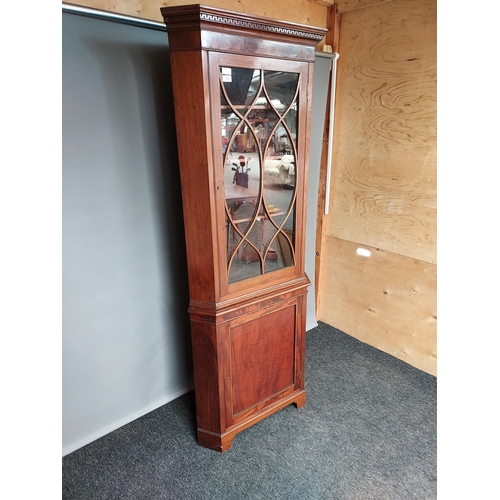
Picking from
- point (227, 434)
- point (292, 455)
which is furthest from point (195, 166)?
point (292, 455)

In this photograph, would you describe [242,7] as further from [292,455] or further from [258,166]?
[292,455]

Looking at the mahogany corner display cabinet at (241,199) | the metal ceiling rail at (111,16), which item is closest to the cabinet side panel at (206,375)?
the mahogany corner display cabinet at (241,199)

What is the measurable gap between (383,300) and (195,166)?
1600 millimetres

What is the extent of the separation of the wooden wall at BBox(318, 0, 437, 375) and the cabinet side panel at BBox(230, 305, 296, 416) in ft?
2.81

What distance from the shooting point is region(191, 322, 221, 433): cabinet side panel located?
1.64 metres

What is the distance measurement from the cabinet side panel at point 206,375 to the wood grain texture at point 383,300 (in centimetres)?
129

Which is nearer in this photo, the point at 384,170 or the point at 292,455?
the point at 292,455

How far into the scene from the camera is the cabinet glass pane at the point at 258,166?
1.45 m

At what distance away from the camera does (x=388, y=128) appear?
219 cm

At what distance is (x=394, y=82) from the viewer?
2105mm
